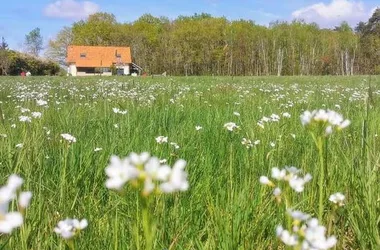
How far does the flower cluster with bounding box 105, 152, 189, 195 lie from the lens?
0.69 m

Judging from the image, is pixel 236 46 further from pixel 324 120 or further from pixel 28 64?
pixel 324 120

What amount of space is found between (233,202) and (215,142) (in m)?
1.56

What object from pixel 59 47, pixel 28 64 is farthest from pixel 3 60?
pixel 59 47

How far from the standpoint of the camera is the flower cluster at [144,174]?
0.69 meters

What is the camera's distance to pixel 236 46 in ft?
260

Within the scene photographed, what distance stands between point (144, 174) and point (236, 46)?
80.2 metres

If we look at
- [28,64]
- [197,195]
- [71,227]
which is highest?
[28,64]

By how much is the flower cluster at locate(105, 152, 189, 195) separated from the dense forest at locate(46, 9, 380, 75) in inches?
2875

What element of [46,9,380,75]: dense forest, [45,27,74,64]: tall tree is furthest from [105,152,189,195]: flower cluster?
[45,27,74,64]: tall tree

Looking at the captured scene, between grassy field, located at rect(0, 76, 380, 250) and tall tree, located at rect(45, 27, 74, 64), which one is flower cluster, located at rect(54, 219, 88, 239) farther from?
tall tree, located at rect(45, 27, 74, 64)

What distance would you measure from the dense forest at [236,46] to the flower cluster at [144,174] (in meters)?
73.0

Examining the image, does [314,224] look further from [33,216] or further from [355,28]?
[355,28]

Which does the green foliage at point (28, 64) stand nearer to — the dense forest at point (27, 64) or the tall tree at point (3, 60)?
the dense forest at point (27, 64)

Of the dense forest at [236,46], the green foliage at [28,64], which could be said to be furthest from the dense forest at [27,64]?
the dense forest at [236,46]
